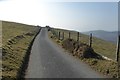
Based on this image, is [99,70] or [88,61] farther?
[88,61]

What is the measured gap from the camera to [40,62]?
24.7 meters

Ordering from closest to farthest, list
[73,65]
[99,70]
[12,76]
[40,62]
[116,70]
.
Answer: [12,76]
[116,70]
[99,70]
[73,65]
[40,62]

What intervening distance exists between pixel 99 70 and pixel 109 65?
2.78 feet

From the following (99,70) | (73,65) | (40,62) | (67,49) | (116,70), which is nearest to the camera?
(116,70)

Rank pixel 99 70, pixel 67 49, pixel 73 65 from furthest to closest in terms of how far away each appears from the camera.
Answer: pixel 67 49 → pixel 73 65 → pixel 99 70

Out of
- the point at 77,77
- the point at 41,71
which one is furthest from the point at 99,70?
the point at 41,71

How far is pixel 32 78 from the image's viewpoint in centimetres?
1839

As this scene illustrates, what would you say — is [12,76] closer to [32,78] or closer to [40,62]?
[32,78]

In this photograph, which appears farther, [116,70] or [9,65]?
[9,65]

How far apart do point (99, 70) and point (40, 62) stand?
20.8 ft

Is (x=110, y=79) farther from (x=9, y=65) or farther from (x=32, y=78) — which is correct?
(x=9, y=65)

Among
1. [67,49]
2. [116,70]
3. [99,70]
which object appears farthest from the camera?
[67,49]

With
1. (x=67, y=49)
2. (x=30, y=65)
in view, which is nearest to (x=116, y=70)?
(x=30, y=65)

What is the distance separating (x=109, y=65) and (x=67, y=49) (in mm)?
12599
